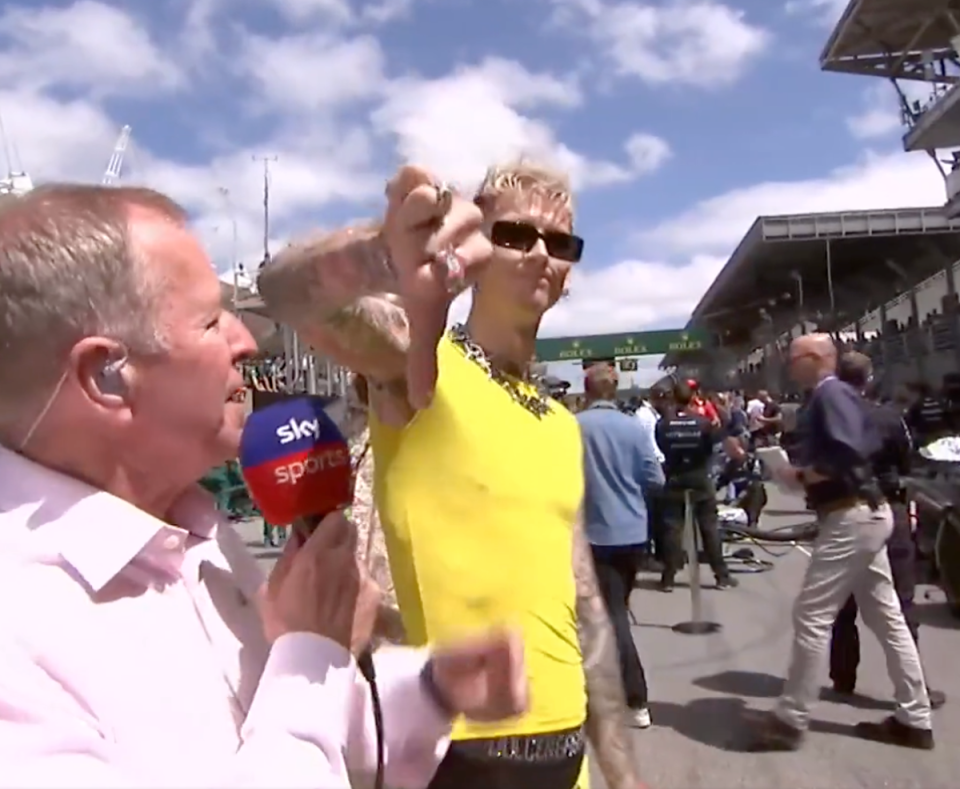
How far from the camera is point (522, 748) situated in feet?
5.39

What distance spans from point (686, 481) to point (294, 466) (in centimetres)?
801

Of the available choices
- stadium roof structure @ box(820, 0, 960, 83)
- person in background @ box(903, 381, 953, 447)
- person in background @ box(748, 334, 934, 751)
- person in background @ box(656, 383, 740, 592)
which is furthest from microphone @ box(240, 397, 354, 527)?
stadium roof structure @ box(820, 0, 960, 83)

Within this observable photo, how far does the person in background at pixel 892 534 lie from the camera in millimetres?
5371

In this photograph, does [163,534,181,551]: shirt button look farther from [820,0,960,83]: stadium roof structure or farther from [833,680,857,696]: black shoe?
[820,0,960,83]: stadium roof structure

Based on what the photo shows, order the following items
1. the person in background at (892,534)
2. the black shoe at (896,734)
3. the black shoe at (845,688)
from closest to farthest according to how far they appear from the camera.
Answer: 1. the black shoe at (896,734)
2. the person in background at (892,534)
3. the black shoe at (845,688)

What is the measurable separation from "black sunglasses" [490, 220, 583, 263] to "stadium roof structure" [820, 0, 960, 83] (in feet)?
101

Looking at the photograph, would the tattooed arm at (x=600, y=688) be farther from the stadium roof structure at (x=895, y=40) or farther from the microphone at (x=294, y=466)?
the stadium roof structure at (x=895, y=40)

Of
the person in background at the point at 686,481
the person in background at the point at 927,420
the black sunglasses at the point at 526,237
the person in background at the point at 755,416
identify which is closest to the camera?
the black sunglasses at the point at 526,237

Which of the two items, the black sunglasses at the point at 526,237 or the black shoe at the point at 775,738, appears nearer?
the black sunglasses at the point at 526,237

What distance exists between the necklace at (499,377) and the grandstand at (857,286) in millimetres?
23352

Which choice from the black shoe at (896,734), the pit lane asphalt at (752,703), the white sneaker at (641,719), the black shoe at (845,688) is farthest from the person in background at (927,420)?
the white sneaker at (641,719)

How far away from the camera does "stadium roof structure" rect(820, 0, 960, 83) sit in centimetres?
2945

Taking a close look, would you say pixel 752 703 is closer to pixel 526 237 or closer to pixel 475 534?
pixel 526 237

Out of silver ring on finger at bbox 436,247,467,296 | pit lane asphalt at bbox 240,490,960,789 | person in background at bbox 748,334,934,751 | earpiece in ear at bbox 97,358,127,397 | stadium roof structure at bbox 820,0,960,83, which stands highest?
stadium roof structure at bbox 820,0,960,83
